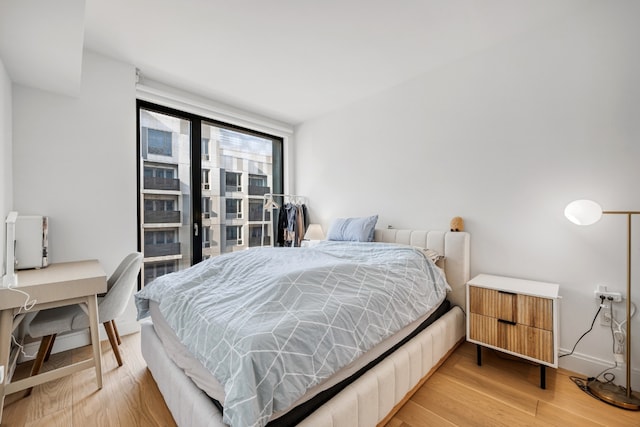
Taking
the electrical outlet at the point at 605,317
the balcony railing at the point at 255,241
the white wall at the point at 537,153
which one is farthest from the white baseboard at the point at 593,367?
the balcony railing at the point at 255,241

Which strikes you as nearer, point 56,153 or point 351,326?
point 351,326

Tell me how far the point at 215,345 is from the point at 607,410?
2291 millimetres

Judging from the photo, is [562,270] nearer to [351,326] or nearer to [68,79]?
[351,326]

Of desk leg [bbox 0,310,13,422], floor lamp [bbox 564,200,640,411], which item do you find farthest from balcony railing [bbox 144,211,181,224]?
floor lamp [bbox 564,200,640,411]

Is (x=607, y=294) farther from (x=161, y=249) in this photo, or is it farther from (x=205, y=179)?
(x=161, y=249)

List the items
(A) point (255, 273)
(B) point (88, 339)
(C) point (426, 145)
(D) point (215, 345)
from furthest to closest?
(C) point (426, 145) → (B) point (88, 339) → (A) point (255, 273) → (D) point (215, 345)

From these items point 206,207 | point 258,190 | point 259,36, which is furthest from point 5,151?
point 258,190

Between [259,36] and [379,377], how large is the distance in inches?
102

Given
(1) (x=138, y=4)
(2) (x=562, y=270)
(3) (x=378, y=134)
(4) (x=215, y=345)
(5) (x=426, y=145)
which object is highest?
(1) (x=138, y=4)

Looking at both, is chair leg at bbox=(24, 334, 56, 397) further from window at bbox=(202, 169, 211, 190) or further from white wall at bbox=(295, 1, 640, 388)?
white wall at bbox=(295, 1, 640, 388)

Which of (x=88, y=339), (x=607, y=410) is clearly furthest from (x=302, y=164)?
(x=607, y=410)

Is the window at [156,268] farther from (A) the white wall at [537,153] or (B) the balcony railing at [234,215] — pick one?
(A) the white wall at [537,153]

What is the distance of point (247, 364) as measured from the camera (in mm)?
919

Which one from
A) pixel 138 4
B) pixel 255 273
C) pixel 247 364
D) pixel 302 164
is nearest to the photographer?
pixel 247 364
